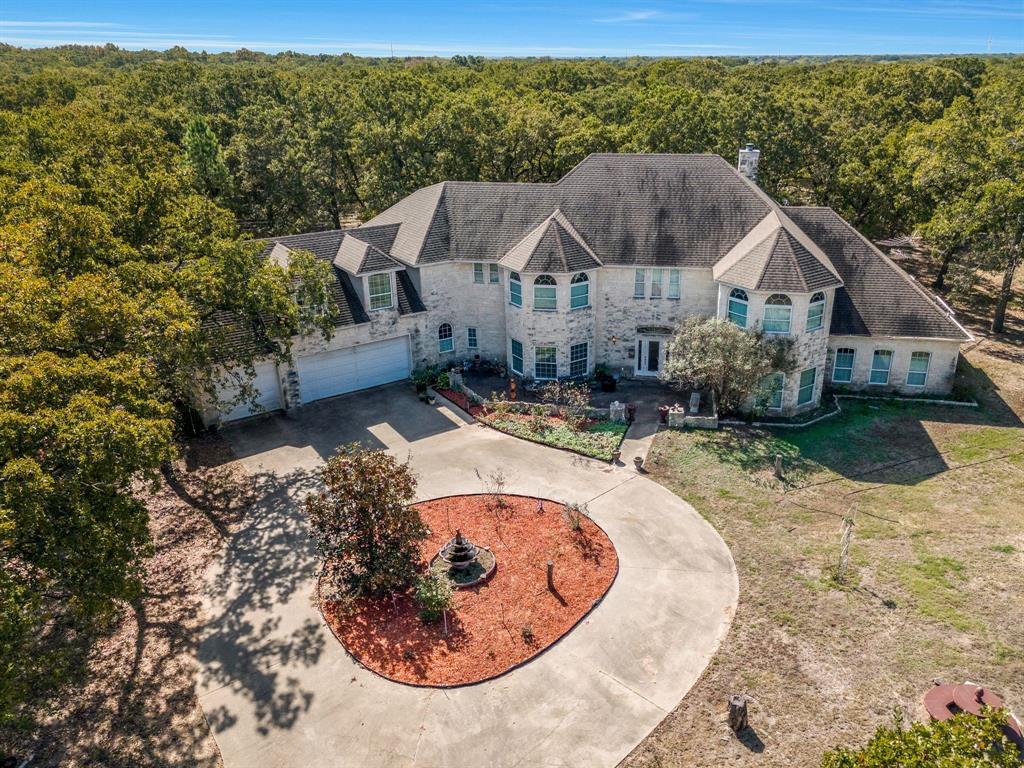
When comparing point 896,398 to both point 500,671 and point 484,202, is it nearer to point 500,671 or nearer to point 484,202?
point 484,202

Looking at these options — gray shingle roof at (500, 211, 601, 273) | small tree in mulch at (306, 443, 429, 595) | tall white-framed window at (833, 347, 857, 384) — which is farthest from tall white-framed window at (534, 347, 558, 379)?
small tree in mulch at (306, 443, 429, 595)

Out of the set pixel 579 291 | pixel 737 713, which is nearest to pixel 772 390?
pixel 579 291

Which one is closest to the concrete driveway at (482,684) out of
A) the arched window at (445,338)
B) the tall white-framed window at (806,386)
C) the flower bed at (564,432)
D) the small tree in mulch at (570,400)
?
the flower bed at (564,432)

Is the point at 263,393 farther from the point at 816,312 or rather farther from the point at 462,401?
the point at 816,312

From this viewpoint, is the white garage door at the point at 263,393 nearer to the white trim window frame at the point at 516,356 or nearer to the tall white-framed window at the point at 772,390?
the white trim window frame at the point at 516,356

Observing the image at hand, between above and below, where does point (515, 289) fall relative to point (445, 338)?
above

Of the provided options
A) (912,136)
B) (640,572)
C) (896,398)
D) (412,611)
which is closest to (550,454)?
(640,572)
